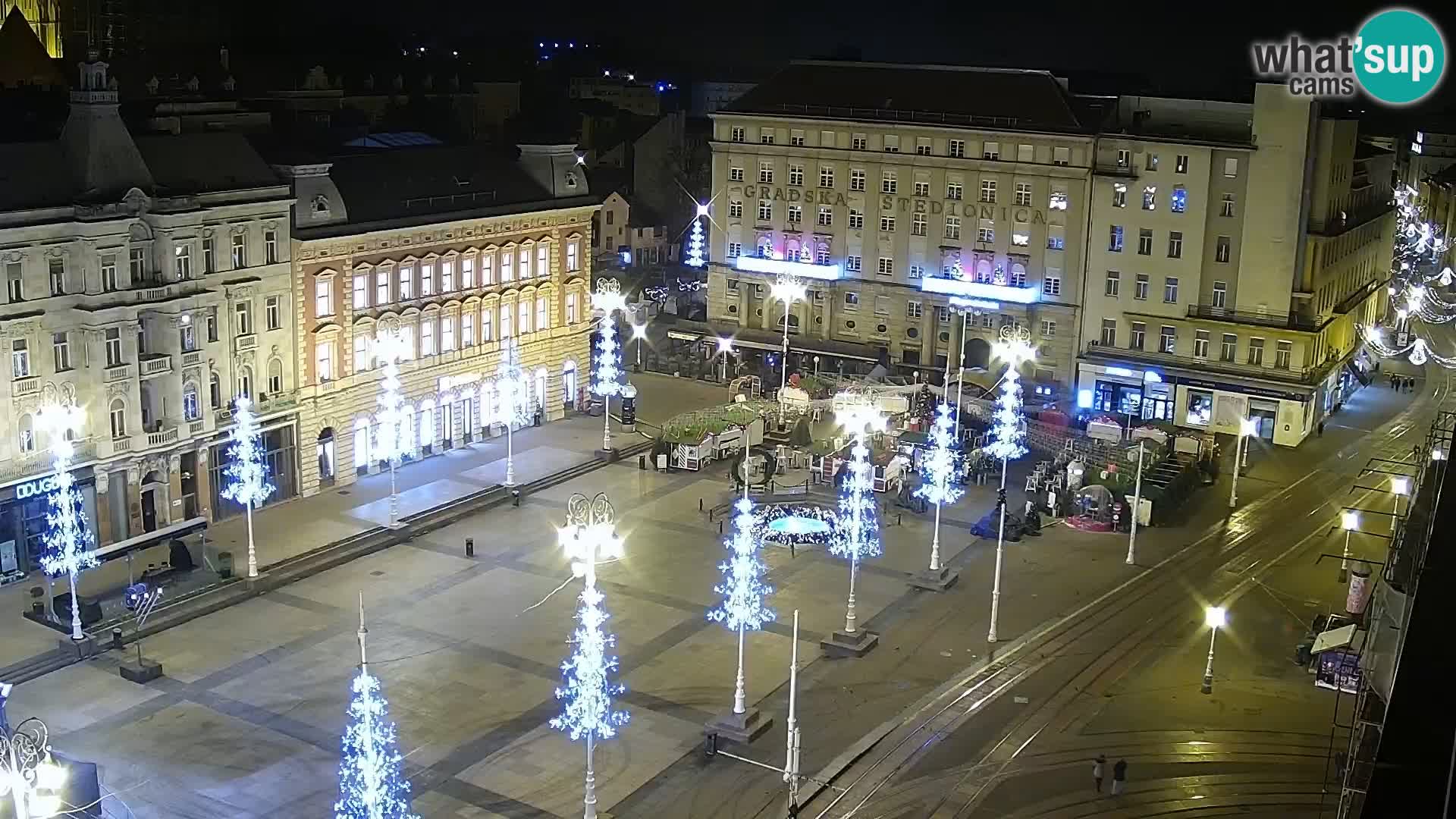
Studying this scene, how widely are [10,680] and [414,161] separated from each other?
34834mm

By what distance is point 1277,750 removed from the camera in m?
42.6

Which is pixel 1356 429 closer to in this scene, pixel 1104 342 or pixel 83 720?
pixel 1104 342

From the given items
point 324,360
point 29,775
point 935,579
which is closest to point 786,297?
point 324,360

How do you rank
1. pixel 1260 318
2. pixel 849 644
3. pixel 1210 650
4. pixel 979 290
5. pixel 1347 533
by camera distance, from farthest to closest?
1. pixel 979 290
2. pixel 1260 318
3. pixel 1347 533
4. pixel 849 644
5. pixel 1210 650

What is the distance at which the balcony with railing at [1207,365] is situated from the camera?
253ft

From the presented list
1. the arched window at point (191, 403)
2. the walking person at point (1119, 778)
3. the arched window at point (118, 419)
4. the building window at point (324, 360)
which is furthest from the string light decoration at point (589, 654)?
the building window at point (324, 360)

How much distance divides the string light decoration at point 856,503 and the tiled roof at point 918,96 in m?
23.3

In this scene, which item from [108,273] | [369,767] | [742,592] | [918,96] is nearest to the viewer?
[369,767]

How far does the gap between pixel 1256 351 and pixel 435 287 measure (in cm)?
4341

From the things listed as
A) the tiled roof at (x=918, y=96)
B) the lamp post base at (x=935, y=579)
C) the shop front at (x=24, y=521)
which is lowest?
the lamp post base at (x=935, y=579)

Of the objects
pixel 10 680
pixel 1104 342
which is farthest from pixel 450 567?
pixel 1104 342

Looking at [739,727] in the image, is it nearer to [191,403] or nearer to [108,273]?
[191,403]

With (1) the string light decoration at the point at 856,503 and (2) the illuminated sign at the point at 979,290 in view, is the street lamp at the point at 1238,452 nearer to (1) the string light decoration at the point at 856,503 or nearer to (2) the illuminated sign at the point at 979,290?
(2) the illuminated sign at the point at 979,290

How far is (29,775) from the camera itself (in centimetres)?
2720
